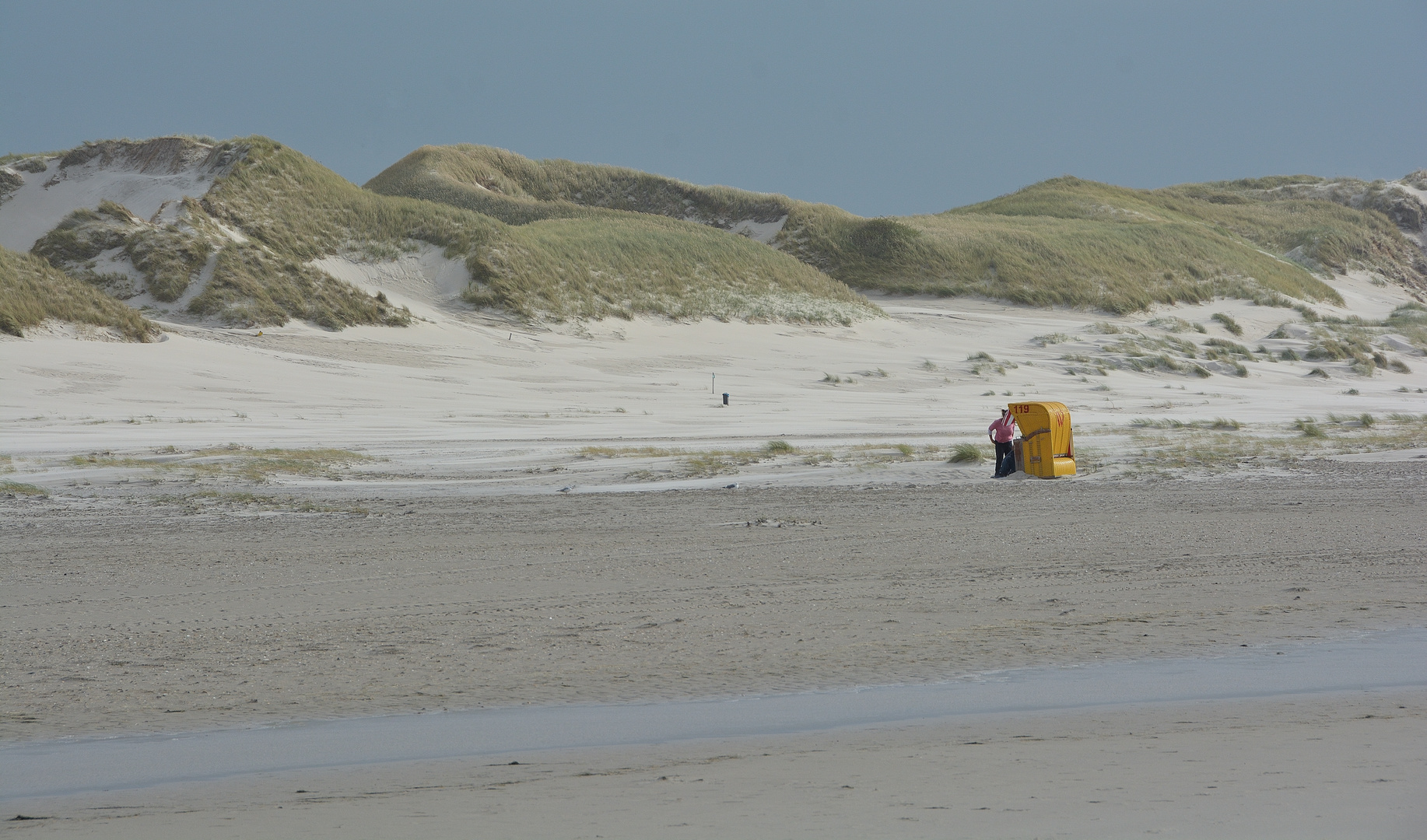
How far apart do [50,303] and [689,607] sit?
71.1 ft

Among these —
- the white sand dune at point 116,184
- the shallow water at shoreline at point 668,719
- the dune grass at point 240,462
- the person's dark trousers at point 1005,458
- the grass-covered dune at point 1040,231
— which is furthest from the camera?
the grass-covered dune at point 1040,231

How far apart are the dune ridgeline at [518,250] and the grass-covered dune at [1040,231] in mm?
171

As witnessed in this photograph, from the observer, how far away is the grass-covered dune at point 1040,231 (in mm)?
51875

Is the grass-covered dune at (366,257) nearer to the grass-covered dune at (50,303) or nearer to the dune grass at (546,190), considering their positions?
the grass-covered dune at (50,303)

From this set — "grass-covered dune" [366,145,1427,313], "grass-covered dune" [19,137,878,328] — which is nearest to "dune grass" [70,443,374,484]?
"grass-covered dune" [19,137,878,328]

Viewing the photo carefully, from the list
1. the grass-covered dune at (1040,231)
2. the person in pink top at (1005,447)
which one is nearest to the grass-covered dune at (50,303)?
the person in pink top at (1005,447)

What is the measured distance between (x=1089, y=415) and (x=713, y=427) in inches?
286

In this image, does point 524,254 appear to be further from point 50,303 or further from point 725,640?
point 725,640

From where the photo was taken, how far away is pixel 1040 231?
59.8m

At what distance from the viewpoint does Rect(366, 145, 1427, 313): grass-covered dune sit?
5188 cm

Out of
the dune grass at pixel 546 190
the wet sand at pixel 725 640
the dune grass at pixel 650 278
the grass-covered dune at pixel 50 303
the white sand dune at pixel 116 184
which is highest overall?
the dune grass at pixel 546 190

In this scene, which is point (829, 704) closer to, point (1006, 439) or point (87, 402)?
point (1006, 439)

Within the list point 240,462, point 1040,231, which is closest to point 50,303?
→ point 240,462

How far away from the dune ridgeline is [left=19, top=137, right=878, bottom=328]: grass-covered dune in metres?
0.07
